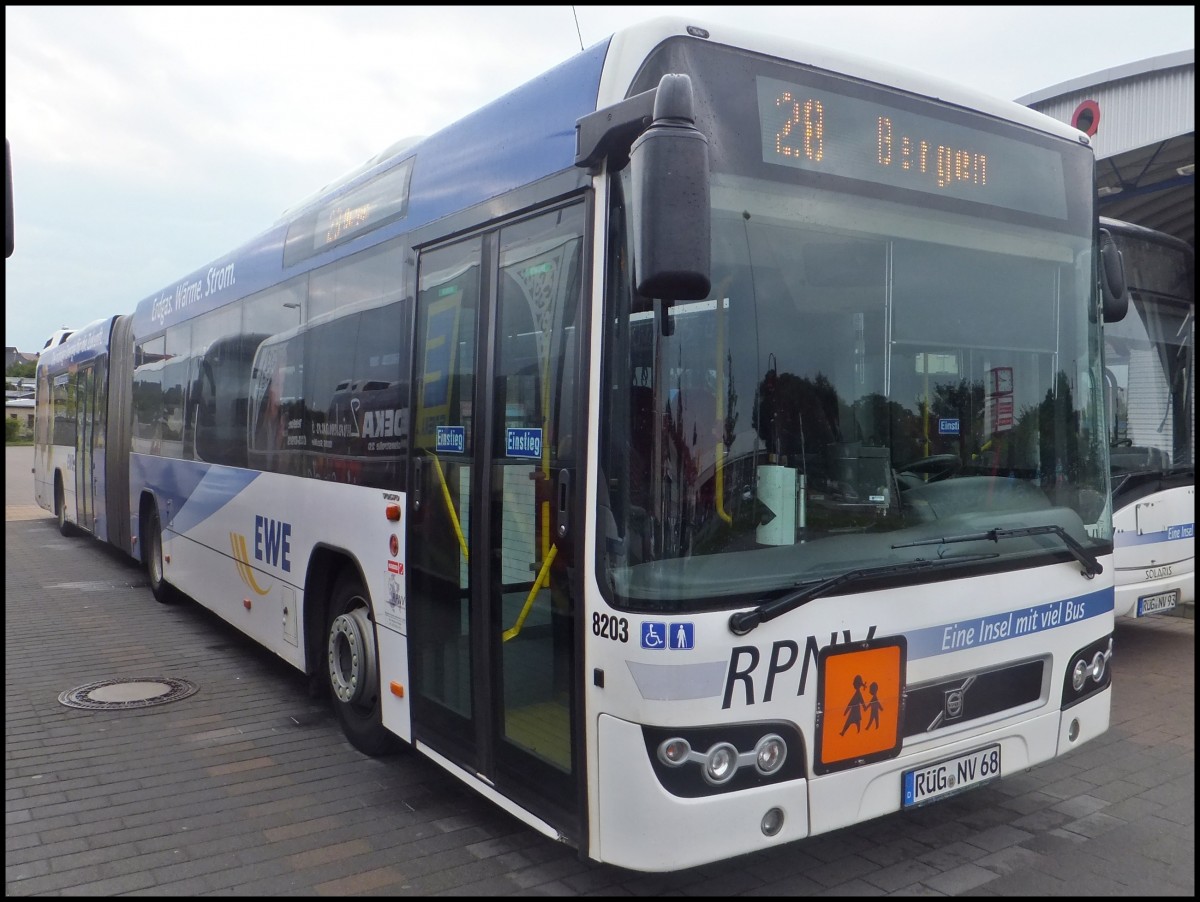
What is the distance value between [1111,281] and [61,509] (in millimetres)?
16304

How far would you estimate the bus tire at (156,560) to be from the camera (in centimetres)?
991

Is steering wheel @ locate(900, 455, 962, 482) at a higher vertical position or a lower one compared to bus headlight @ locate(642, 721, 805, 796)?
higher

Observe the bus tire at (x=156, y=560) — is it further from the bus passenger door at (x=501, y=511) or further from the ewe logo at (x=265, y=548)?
the bus passenger door at (x=501, y=511)

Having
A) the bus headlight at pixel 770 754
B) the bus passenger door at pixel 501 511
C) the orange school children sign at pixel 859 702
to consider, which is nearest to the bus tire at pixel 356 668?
the bus passenger door at pixel 501 511

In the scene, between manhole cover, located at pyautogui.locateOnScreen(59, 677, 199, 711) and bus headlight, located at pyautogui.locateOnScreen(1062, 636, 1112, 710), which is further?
manhole cover, located at pyautogui.locateOnScreen(59, 677, 199, 711)

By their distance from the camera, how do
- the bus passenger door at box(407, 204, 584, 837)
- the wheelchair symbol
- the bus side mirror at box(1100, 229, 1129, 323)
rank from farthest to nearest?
the bus side mirror at box(1100, 229, 1129, 323) → the bus passenger door at box(407, 204, 584, 837) → the wheelchair symbol

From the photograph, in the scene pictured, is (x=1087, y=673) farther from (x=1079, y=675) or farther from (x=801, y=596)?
(x=801, y=596)

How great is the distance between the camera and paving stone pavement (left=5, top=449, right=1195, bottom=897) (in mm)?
3879

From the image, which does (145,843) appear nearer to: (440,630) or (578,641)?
(440,630)

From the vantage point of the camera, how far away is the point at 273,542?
21.1 feet

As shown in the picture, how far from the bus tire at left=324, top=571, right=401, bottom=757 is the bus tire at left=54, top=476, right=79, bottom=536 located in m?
12.4

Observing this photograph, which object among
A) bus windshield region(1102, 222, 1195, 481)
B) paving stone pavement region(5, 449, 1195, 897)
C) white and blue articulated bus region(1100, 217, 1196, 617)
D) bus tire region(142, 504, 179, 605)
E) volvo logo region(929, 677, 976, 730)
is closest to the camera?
volvo logo region(929, 677, 976, 730)

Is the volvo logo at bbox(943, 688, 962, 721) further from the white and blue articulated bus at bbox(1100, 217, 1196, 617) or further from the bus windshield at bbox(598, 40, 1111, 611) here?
the white and blue articulated bus at bbox(1100, 217, 1196, 617)

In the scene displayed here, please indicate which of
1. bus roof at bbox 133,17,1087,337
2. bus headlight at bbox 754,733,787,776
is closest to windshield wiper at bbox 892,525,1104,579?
bus headlight at bbox 754,733,787,776
